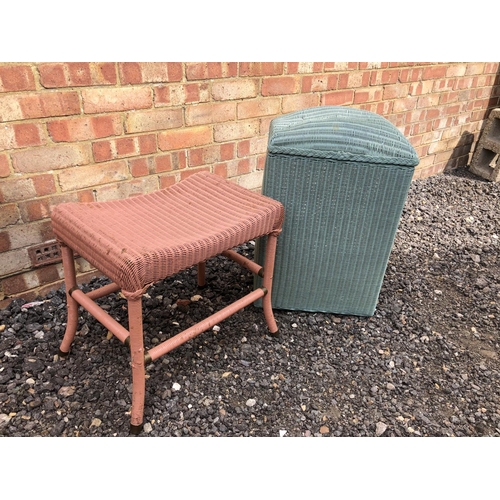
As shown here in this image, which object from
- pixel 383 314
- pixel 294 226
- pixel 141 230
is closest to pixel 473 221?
pixel 383 314

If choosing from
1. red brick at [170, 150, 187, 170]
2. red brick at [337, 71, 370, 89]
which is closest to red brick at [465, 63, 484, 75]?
red brick at [337, 71, 370, 89]

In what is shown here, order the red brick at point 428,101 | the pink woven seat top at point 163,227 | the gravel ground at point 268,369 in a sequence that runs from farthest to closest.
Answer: the red brick at point 428,101, the gravel ground at point 268,369, the pink woven seat top at point 163,227

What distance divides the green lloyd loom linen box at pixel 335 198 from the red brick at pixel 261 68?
2.02 ft

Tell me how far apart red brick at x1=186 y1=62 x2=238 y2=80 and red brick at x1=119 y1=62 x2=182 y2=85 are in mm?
61

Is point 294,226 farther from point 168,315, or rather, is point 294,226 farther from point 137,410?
point 137,410

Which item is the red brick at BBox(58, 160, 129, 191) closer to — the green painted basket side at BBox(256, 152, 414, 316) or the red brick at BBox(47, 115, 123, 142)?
the red brick at BBox(47, 115, 123, 142)

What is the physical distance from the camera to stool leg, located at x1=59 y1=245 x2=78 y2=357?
155 cm

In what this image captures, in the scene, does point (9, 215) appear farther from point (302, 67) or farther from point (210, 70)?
point (302, 67)

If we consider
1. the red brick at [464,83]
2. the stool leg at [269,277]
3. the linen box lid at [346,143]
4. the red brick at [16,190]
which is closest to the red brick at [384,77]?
the red brick at [464,83]

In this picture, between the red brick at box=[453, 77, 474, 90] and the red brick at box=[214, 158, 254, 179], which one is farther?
the red brick at box=[453, 77, 474, 90]

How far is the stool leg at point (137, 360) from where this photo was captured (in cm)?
129

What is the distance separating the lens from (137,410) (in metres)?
1.43

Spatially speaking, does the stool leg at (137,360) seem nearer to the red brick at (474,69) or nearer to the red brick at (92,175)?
the red brick at (92,175)

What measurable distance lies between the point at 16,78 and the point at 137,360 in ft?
3.81
